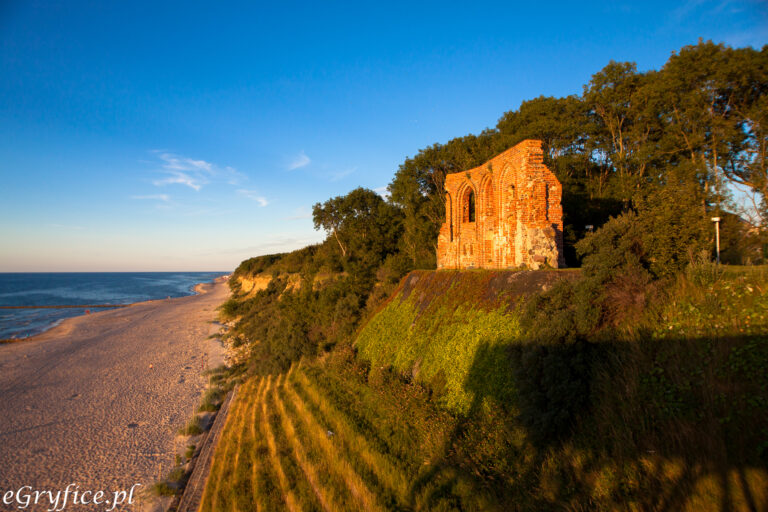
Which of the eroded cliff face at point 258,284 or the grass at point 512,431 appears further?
the eroded cliff face at point 258,284

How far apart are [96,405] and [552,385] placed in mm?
18272

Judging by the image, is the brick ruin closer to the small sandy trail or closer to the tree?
the tree

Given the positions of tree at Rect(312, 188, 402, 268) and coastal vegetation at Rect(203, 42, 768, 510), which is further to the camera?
tree at Rect(312, 188, 402, 268)

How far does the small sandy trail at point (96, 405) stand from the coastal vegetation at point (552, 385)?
294 cm

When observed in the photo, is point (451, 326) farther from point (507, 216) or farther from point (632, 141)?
point (632, 141)

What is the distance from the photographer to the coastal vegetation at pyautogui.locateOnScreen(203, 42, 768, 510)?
13.3 ft

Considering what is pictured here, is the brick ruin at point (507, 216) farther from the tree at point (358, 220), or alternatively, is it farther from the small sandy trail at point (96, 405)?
the small sandy trail at point (96, 405)

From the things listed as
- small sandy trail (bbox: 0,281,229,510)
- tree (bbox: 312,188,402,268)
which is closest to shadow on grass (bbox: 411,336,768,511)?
small sandy trail (bbox: 0,281,229,510)

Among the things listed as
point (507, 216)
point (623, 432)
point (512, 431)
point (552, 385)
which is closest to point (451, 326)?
point (512, 431)

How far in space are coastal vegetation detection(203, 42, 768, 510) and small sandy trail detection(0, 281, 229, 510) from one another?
2939 millimetres

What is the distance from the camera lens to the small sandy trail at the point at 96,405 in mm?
9703

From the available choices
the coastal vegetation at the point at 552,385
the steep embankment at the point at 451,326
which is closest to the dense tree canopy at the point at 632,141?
the coastal vegetation at the point at 552,385

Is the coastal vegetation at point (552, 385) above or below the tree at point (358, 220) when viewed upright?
below

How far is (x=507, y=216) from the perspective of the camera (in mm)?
13891
